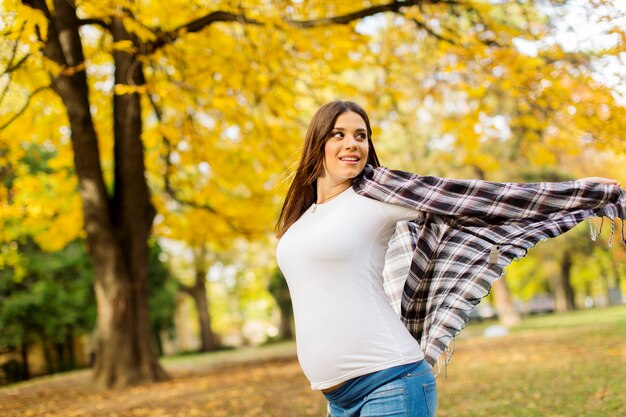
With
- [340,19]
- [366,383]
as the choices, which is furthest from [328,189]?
[340,19]

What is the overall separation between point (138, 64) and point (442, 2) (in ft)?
16.1

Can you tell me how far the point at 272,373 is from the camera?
12.8 m

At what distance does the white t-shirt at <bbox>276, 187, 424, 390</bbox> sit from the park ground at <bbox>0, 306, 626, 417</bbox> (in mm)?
3833

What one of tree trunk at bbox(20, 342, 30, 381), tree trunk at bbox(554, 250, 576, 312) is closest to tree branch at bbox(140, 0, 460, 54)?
tree trunk at bbox(20, 342, 30, 381)

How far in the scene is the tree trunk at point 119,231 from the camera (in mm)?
10406

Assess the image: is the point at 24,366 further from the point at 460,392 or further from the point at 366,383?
the point at 366,383

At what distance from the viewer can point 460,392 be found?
8.24 m

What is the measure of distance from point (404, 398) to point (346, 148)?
104 cm

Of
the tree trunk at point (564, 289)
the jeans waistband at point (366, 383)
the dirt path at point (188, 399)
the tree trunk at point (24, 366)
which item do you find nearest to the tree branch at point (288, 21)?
the dirt path at point (188, 399)

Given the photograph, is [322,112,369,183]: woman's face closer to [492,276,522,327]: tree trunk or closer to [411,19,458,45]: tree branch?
[411,19,458,45]: tree branch

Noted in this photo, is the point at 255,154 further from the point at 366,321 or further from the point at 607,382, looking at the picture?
the point at 366,321

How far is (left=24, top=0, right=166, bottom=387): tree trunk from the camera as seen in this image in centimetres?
1041

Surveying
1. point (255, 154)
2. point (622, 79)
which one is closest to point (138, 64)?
point (255, 154)

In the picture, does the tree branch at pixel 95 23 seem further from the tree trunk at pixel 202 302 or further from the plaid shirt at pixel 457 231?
the tree trunk at pixel 202 302
